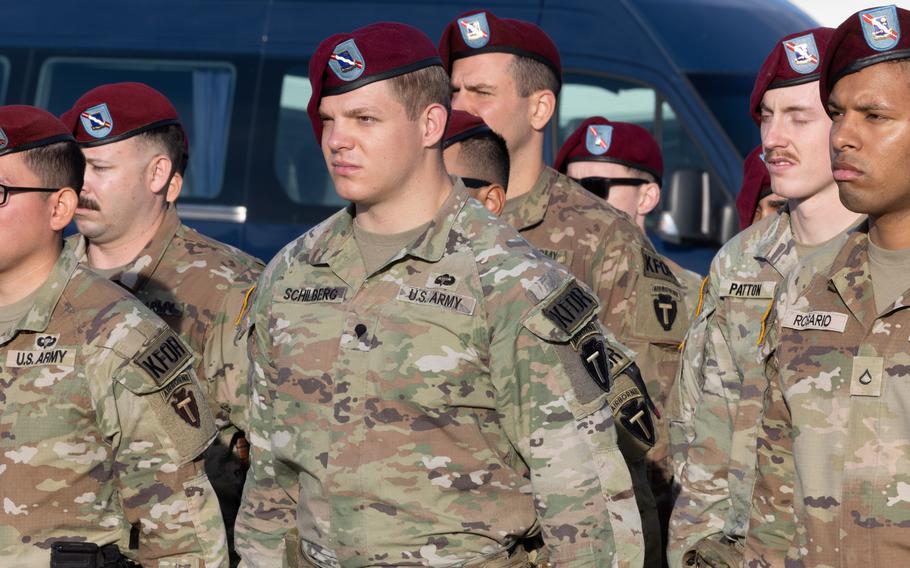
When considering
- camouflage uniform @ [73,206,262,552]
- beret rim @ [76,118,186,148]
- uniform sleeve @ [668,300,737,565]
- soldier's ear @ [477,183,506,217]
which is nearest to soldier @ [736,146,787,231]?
soldier's ear @ [477,183,506,217]

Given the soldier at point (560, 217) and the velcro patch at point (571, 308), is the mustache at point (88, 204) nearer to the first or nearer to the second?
the soldier at point (560, 217)

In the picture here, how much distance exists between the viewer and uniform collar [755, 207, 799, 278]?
4.38 m

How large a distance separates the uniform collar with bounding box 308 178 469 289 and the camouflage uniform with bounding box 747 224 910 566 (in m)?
0.82

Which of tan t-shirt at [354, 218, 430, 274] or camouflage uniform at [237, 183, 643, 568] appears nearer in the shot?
camouflage uniform at [237, 183, 643, 568]

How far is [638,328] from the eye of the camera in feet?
16.6

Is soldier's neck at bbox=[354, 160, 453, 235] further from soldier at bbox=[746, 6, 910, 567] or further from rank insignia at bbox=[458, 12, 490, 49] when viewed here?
rank insignia at bbox=[458, 12, 490, 49]

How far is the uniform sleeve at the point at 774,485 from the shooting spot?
3420mm

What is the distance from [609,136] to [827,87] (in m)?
3.13

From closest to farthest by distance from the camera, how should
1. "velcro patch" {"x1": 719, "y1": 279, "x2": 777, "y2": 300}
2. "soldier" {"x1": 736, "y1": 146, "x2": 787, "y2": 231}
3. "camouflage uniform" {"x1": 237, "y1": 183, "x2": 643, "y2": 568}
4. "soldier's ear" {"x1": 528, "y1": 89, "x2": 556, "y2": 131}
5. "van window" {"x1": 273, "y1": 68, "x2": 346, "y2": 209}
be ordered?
"camouflage uniform" {"x1": 237, "y1": 183, "x2": 643, "y2": 568}
"velcro patch" {"x1": 719, "y1": 279, "x2": 777, "y2": 300}
"soldier's ear" {"x1": 528, "y1": 89, "x2": 556, "y2": 131}
"soldier" {"x1": 736, "y1": 146, "x2": 787, "y2": 231}
"van window" {"x1": 273, "y1": 68, "x2": 346, "y2": 209}

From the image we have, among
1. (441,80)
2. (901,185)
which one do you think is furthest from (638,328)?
(901,185)

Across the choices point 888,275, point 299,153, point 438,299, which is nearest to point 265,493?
point 438,299

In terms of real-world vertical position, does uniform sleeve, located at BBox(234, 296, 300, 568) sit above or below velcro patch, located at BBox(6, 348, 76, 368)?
below

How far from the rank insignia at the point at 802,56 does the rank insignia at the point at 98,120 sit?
2.32 metres

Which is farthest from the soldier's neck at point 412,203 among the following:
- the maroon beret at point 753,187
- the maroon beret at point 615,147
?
the maroon beret at point 615,147
